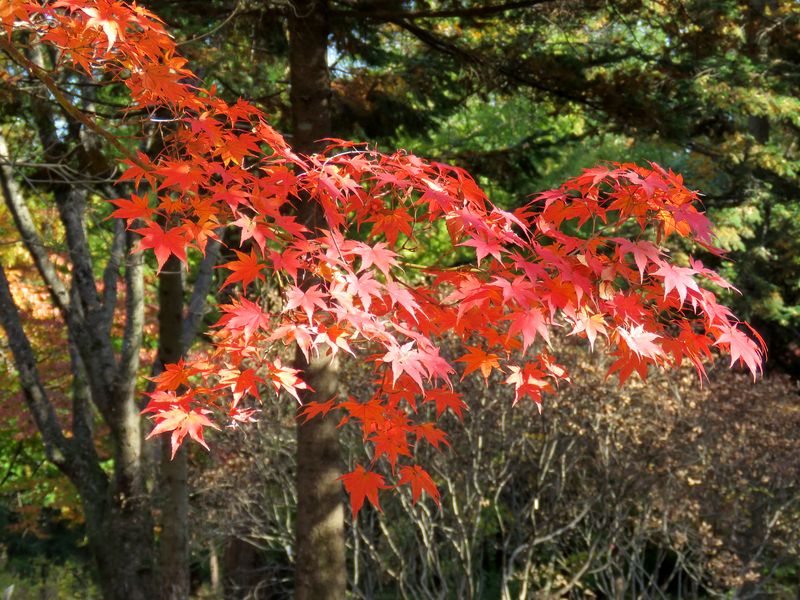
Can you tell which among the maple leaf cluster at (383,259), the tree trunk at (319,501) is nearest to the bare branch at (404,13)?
the tree trunk at (319,501)

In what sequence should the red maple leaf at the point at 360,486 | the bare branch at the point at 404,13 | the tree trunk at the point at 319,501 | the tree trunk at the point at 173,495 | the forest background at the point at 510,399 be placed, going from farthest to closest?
1. the tree trunk at the point at 173,495
2. the forest background at the point at 510,399
3. the bare branch at the point at 404,13
4. the tree trunk at the point at 319,501
5. the red maple leaf at the point at 360,486

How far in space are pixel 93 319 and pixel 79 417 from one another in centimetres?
134

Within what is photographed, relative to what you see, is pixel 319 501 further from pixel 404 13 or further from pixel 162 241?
pixel 404 13

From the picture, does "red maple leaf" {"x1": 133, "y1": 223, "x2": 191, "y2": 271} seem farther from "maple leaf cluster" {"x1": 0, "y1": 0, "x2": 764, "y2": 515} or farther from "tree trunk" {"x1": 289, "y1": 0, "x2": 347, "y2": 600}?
"tree trunk" {"x1": 289, "y1": 0, "x2": 347, "y2": 600}

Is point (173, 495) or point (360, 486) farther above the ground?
point (360, 486)

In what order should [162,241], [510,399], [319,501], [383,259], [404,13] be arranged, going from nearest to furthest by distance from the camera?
[383,259], [162,241], [319,501], [404,13], [510,399]

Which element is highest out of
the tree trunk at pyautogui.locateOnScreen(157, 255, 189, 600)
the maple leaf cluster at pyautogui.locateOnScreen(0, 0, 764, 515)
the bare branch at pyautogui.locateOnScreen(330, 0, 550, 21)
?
the bare branch at pyautogui.locateOnScreen(330, 0, 550, 21)

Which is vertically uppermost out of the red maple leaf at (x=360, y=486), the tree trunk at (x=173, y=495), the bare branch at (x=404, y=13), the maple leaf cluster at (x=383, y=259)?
the bare branch at (x=404, y=13)

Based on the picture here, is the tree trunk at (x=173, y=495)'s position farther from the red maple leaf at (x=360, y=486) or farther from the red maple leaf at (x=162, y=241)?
the red maple leaf at (x=162, y=241)

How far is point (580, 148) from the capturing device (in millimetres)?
18203

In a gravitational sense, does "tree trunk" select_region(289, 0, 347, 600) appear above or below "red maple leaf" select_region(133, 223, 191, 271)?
below

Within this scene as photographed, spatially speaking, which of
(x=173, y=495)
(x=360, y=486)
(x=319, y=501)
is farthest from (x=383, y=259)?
(x=173, y=495)

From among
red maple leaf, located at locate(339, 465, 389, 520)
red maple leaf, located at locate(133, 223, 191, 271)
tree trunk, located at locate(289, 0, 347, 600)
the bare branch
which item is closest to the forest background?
the bare branch

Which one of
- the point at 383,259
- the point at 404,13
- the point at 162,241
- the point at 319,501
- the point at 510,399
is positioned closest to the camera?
the point at 383,259
